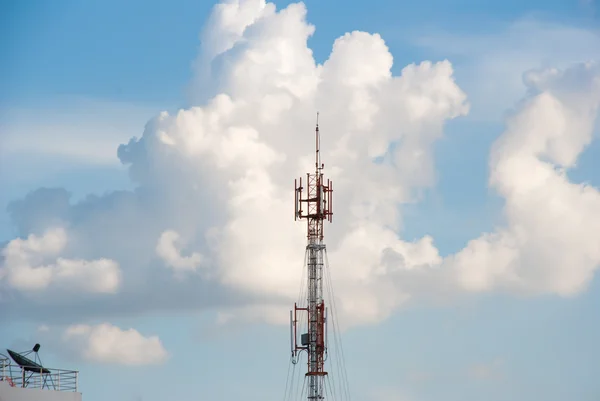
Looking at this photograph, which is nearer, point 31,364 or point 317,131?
point 31,364

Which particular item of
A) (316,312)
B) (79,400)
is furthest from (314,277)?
(79,400)

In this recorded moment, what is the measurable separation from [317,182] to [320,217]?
12.1ft

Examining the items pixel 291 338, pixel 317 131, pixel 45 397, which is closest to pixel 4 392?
pixel 45 397

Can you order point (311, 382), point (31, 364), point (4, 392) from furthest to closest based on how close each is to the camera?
point (311, 382)
point (31, 364)
point (4, 392)

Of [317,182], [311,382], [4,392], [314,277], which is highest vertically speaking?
[317,182]

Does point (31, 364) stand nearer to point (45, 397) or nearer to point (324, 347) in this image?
point (45, 397)

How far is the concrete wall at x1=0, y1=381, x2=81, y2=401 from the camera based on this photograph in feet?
376

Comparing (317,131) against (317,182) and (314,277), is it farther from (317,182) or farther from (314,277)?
(314,277)

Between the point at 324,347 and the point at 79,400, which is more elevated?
the point at 324,347

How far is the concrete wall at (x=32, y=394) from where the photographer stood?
115 meters

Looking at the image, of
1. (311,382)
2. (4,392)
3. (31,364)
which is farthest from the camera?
(311,382)

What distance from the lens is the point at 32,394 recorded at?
118 m

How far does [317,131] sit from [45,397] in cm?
4885

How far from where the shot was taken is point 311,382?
5965 inches
